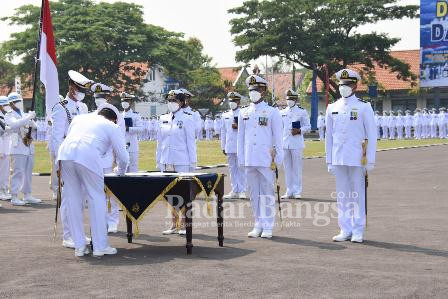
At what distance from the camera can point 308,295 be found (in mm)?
7648

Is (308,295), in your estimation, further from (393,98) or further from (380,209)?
(393,98)

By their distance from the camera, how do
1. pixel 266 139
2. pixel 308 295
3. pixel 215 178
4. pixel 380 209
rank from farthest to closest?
pixel 380 209 → pixel 266 139 → pixel 215 178 → pixel 308 295

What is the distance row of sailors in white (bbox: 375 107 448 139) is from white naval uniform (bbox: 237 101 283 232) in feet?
147

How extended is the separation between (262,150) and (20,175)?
735 centimetres

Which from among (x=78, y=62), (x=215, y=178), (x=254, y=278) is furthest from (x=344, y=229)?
(x=78, y=62)

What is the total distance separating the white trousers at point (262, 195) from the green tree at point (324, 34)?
48.7 m

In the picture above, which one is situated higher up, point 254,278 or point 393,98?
point 393,98

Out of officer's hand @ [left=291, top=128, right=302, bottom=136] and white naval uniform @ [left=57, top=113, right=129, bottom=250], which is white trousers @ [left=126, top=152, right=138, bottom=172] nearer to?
officer's hand @ [left=291, top=128, right=302, bottom=136]

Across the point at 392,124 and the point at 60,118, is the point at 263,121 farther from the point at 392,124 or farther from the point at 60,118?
the point at 392,124

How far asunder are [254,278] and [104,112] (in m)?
3.14

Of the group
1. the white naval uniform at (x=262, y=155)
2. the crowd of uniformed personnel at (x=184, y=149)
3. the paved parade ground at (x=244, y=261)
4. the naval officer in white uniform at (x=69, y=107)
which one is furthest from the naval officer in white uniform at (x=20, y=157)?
the white naval uniform at (x=262, y=155)

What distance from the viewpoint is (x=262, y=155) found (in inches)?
453

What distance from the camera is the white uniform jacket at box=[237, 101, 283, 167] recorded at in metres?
11.5

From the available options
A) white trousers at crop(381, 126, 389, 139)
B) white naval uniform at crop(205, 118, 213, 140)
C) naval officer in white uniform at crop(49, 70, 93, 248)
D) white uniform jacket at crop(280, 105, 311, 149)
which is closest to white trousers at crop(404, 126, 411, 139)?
white trousers at crop(381, 126, 389, 139)
